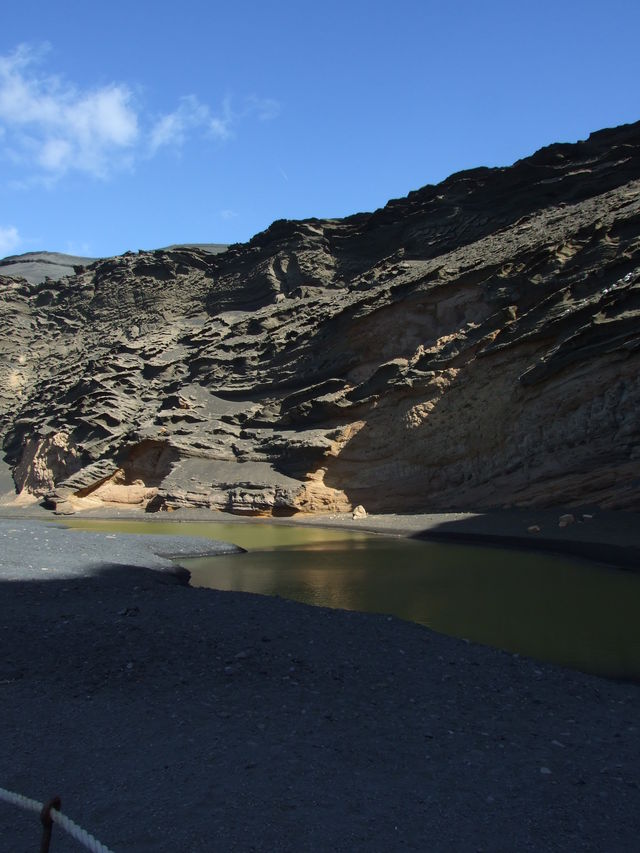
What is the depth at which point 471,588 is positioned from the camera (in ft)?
44.3

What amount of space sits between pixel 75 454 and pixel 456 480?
26.6m

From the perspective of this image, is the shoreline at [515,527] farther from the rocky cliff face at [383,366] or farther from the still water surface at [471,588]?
the rocky cliff face at [383,366]

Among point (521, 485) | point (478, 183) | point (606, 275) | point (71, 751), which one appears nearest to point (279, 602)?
point (71, 751)

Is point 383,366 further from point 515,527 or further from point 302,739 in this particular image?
point 302,739

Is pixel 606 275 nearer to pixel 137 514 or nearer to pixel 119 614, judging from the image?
pixel 119 614

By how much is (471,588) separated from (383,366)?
68.5 feet

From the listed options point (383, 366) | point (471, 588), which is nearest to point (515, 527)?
point (471, 588)

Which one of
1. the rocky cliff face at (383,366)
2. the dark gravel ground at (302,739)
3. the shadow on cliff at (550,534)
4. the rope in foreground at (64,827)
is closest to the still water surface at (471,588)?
the shadow on cliff at (550,534)

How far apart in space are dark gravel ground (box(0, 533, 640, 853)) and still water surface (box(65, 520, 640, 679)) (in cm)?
167

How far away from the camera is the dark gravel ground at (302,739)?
3875mm

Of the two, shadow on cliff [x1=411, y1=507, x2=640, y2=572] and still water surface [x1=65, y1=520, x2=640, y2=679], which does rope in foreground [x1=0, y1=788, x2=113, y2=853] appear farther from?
shadow on cliff [x1=411, y1=507, x2=640, y2=572]

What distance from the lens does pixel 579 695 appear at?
6.70 m

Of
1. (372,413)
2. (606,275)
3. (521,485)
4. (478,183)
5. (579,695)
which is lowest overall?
(579,695)

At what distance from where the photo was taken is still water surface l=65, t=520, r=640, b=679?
30.7ft
